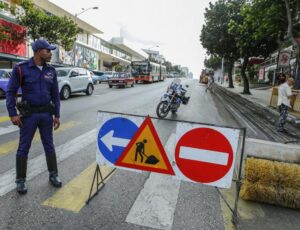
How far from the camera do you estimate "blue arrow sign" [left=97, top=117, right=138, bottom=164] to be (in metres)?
3.49

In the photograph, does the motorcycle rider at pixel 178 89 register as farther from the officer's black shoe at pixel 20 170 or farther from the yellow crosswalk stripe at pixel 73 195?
the officer's black shoe at pixel 20 170

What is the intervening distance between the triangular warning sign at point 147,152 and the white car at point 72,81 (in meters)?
12.3

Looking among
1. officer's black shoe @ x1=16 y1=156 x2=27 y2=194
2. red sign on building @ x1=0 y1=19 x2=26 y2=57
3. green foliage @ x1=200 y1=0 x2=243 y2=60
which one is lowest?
officer's black shoe @ x1=16 y1=156 x2=27 y2=194

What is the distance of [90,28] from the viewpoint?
171 feet

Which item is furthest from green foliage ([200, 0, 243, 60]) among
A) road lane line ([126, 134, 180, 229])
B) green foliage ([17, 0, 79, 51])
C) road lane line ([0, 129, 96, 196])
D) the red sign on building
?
road lane line ([126, 134, 180, 229])

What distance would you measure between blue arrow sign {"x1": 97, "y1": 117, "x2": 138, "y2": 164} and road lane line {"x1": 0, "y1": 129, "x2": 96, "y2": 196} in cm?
147

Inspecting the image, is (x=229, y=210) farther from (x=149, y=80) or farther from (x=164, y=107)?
(x=149, y=80)

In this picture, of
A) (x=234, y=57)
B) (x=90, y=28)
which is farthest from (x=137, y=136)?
(x=90, y=28)

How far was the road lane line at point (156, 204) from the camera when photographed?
10.5 feet

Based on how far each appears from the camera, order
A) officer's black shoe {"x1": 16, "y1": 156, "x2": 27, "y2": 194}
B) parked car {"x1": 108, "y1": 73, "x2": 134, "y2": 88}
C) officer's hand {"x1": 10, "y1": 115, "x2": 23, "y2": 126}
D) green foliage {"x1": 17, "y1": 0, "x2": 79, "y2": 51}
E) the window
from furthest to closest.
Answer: parked car {"x1": 108, "y1": 73, "x2": 134, "y2": 88} < green foliage {"x1": 17, "y1": 0, "x2": 79, "y2": 51} < the window < officer's black shoe {"x1": 16, "y1": 156, "x2": 27, "y2": 194} < officer's hand {"x1": 10, "y1": 115, "x2": 23, "y2": 126}

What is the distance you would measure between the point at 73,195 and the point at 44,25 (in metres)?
22.7

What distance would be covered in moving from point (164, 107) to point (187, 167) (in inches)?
279

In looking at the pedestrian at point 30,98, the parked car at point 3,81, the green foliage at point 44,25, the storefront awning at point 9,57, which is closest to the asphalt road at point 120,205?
the pedestrian at point 30,98

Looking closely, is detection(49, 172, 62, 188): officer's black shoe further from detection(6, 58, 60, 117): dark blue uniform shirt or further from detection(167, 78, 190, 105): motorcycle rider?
detection(167, 78, 190, 105): motorcycle rider
